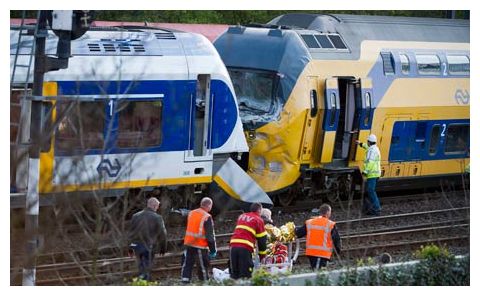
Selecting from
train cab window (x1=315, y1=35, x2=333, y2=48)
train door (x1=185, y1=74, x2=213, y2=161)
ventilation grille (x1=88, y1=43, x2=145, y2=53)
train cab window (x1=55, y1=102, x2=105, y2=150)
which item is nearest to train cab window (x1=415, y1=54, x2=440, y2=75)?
train cab window (x1=315, y1=35, x2=333, y2=48)

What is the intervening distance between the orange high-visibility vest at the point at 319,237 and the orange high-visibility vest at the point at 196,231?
1.36 metres

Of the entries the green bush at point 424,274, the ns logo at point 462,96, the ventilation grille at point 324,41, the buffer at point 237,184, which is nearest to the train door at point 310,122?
the ventilation grille at point 324,41

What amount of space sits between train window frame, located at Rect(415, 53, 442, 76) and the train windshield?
335cm

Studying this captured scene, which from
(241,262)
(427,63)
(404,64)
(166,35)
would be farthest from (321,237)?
(427,63)

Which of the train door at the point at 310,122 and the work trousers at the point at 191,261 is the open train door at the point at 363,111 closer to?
the train door at the point at 310,122

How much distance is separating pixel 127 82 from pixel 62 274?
11.4ft

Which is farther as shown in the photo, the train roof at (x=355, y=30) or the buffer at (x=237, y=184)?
the train roof at (x=355, y=30)

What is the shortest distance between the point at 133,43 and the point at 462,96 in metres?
8.03

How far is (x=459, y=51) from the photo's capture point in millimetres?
21422

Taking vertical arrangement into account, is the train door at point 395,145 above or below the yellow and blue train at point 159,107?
below

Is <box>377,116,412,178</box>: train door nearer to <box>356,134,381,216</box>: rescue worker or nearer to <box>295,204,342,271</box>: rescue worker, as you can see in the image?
<box>356,134,381,216</box>: rescue worker

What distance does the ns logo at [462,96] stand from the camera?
21.2m

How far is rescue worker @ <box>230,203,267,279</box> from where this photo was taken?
42.2 feet
